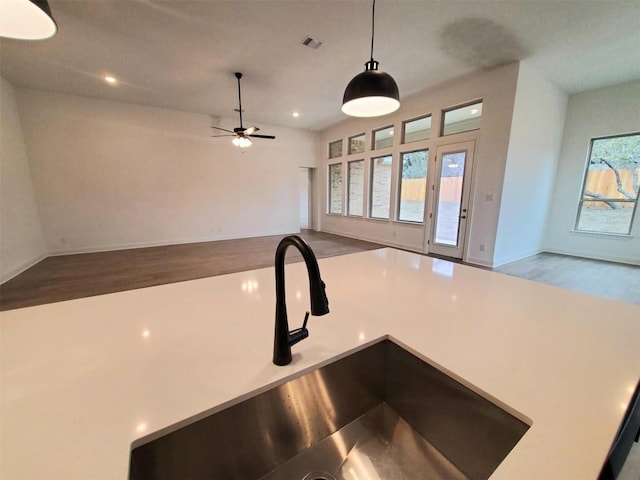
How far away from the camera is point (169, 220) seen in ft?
20.3

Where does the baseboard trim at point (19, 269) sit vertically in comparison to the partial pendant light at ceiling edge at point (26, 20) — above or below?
below

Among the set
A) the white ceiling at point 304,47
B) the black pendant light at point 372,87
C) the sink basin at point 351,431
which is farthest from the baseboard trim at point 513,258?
the sink basin at point 351,431

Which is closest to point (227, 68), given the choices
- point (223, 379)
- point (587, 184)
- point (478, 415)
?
point (223, 379)

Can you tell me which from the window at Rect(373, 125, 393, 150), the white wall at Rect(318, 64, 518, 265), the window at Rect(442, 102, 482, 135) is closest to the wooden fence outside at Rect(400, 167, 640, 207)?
the white wall at Rect(318, 64, 518, 265)

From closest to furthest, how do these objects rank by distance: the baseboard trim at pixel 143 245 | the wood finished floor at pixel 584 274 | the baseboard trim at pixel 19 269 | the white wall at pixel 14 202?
the wood finished floor at pixel 584 274 < the baseboard trim at pixel 19 269 < the white wall at pixel 14 202 < the baseboard trim at pixel 143 245

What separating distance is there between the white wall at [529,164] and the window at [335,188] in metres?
4.31

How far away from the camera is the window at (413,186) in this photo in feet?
17.4

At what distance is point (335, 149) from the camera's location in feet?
25.0

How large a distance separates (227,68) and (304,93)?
4.98ft

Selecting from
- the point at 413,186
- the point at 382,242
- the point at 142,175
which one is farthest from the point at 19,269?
the point at 413,186

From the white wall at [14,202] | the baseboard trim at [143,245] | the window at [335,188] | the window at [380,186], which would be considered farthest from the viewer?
the window at [335,188]

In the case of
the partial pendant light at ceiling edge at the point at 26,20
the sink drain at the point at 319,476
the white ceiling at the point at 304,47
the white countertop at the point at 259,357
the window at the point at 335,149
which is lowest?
the sink drain at the point at 319,476

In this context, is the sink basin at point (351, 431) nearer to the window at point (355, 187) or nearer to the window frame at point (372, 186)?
the window frame at point (372, 186)

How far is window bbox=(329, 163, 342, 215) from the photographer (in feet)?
25.1
